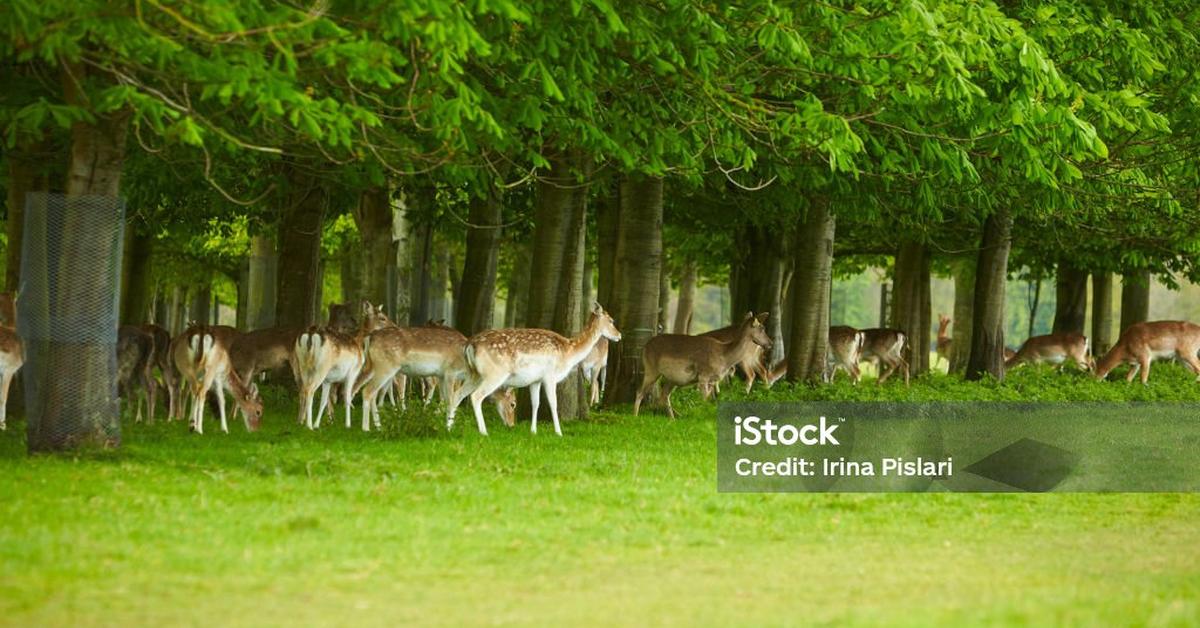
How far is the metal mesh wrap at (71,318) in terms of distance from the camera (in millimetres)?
15703

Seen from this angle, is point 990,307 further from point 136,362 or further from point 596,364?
point 136,362

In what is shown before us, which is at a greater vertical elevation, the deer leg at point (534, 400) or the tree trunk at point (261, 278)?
the tree trunk at point (261, 278)

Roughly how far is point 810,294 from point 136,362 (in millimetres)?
10207

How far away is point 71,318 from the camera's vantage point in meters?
15.8

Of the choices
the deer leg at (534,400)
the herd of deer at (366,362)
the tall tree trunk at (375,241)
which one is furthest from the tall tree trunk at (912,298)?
the deer leg at (534,400)

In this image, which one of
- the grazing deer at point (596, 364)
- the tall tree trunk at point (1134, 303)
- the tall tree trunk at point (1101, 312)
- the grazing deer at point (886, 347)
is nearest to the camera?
the grazing deer at point (596, 364)

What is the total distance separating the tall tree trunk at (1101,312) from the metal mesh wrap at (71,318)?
31681 millimetres

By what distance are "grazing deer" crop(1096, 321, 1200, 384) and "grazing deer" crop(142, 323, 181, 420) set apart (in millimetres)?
19147

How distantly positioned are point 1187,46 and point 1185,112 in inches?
33.8

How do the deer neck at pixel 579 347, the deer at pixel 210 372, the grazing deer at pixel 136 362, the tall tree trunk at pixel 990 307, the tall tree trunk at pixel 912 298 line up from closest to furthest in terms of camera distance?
the deer at pixel 210 372 < the deer neck at pixel 579 347 < the grazing deer at pixel 136 362 < the tall tree trunk at pixel 990 307 < the tall tree trunk at pixel 912 298

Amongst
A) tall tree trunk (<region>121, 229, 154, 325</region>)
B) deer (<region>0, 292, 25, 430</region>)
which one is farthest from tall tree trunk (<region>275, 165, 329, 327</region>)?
tall tree trunk (<region>121, 229, 154, 325</region>)

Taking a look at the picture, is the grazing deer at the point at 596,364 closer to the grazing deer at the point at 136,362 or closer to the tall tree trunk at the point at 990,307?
the grazing deer at the point at 136,362

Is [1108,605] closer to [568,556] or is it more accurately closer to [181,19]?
[568,556]

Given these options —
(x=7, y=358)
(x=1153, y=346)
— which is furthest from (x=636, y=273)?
(x=1153, y=346)
